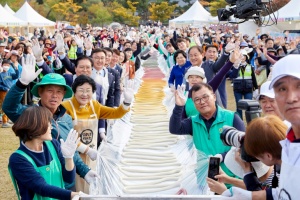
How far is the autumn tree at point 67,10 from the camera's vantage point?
5266 cm

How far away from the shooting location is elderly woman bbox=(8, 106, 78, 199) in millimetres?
2756

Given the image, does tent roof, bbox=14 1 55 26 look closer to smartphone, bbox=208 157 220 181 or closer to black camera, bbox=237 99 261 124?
black camera, bbox=237 99 261 124

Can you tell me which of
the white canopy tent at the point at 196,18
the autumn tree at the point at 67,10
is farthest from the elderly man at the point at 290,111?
the autumn tree at the point at 67,10

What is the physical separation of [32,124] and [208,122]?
4.89 feet

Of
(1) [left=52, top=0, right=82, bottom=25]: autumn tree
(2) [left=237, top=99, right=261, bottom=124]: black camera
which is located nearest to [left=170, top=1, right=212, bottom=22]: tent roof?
(1) [left=52, top=0, right=82, bottom=25]: autumn tree

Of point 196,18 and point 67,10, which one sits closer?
point 196,18

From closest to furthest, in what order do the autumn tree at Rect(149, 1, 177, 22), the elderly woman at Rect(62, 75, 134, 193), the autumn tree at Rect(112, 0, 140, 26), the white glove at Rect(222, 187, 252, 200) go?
the white glove at Rect(222, 187, 252, 200), the elderly woman at Rect(62, 75, 134, 193), the autumn tree at Rect(112, 0, 140, 26), the autumn tree at Rect(149, 1, 177, 22)

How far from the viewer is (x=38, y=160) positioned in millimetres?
2832

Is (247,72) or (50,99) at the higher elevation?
(50,99)

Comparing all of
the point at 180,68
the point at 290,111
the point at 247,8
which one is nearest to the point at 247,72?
the point at 180,68

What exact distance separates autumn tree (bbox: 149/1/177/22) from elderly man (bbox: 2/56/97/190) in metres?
57.9

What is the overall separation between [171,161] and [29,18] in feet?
72.0

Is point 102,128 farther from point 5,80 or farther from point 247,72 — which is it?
point 5,80

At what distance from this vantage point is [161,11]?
6188cm
